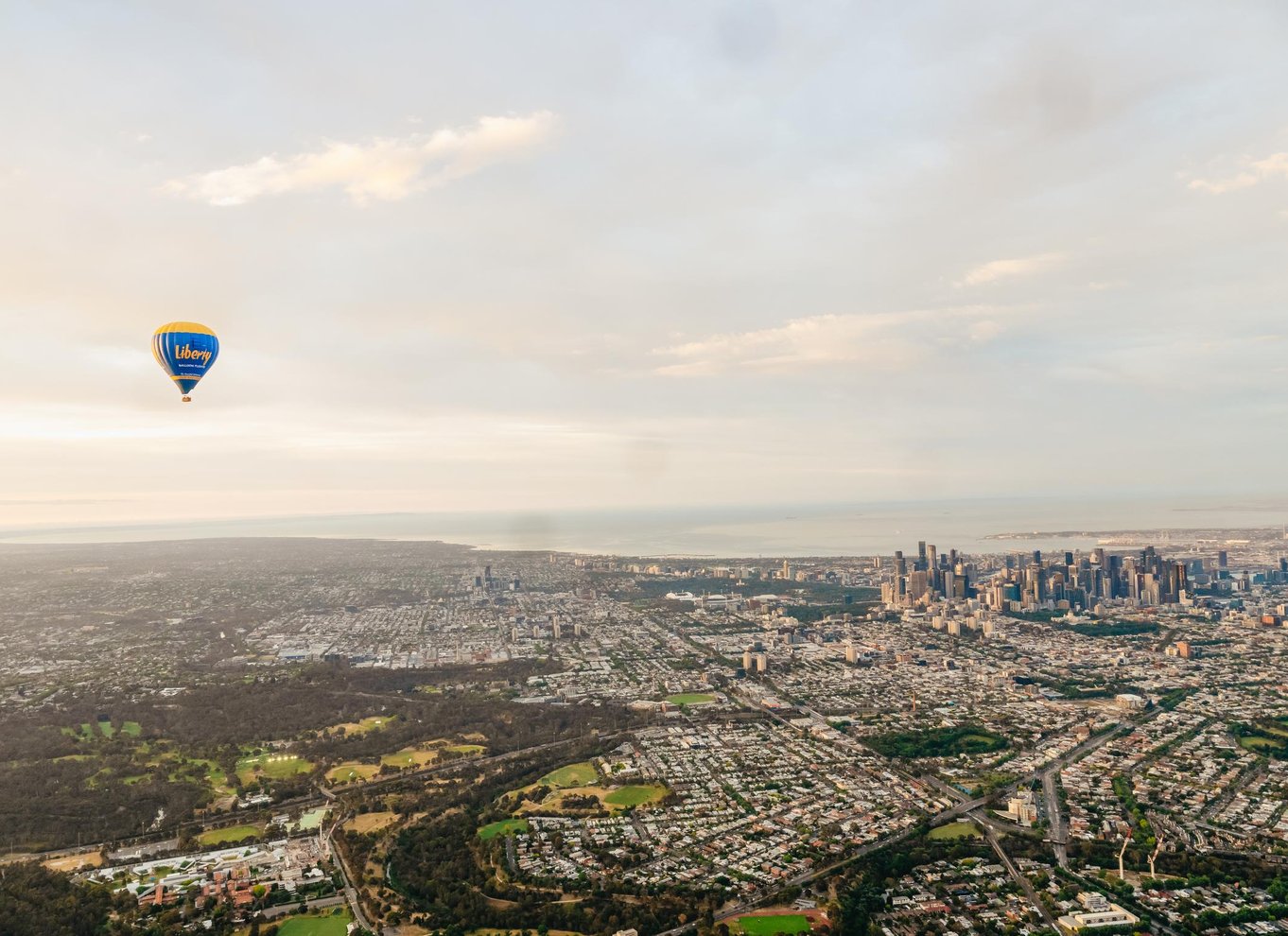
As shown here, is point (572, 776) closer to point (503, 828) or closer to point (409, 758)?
point (503, 828)

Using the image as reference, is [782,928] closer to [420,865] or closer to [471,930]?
[471,930]

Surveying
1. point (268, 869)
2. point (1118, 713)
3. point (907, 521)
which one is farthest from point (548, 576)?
point (907, 521)

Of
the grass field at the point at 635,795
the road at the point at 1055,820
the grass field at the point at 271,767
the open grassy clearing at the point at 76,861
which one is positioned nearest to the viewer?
the open grassy clearing at the point at 76,861

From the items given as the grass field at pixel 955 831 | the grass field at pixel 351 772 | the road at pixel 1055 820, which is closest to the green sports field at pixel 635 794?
the grass field at pixel 955 831

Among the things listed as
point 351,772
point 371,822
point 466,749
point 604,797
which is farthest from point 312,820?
point 604,797

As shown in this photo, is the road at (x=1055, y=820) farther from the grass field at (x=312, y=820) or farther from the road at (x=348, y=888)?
the grass field at (x=312, y=820)

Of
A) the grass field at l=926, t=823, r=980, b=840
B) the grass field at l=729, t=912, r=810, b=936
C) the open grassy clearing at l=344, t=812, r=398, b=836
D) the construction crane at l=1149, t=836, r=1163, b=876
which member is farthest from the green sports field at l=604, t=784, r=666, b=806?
the construction crane at l=1149, t=836, r=1163, b=876

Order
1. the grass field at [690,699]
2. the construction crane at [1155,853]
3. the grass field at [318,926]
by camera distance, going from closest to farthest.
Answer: the grass field at [318,926] → the construction crane at [1155,853] → the grass field at [690,699]
